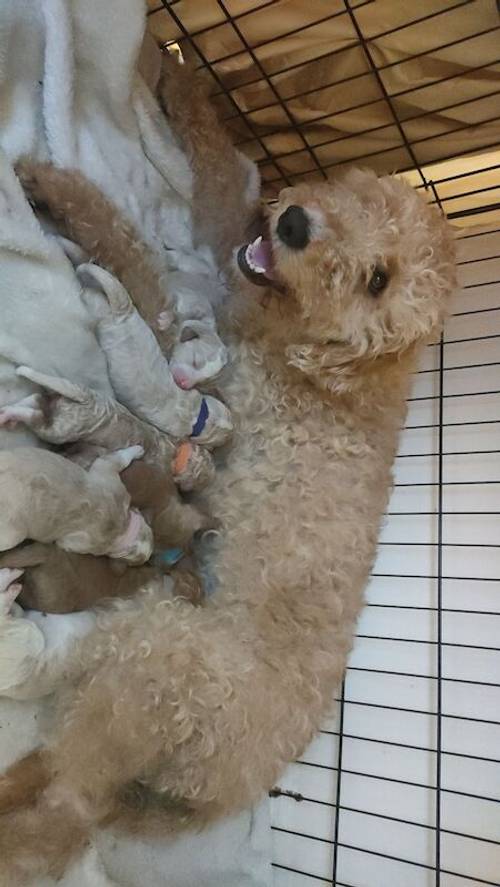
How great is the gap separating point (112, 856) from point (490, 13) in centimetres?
232

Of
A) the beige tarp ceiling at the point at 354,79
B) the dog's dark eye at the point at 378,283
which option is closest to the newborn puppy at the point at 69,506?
the dog's dark eye at the point at 378,283

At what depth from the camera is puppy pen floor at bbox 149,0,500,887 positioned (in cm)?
223

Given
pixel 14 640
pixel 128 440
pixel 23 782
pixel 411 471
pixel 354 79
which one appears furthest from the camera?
pixel 411 471

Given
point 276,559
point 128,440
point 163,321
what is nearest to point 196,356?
point 163,321

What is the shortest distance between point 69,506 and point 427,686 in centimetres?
133

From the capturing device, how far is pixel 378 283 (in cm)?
201

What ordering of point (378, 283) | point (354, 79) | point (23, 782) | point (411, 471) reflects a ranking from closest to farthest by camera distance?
point (23, 782)
point (378, 283)
point (354, 79)
point (411, 471)

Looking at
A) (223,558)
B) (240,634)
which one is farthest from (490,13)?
(240,634)

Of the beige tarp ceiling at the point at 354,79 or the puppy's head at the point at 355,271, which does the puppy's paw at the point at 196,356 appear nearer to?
the puppy's head at the point at 355,271

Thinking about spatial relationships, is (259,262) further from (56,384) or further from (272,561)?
(272,561)

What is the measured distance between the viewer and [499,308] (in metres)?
2.72

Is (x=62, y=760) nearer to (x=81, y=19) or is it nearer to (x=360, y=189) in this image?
(x=360, y=189)

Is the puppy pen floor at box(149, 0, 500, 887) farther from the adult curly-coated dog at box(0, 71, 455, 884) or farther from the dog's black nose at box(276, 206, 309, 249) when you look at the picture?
the dog's black nose at box(276, 206, 309, 249)

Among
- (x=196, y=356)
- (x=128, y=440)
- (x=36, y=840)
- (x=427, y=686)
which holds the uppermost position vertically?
(x=128, y=440)
